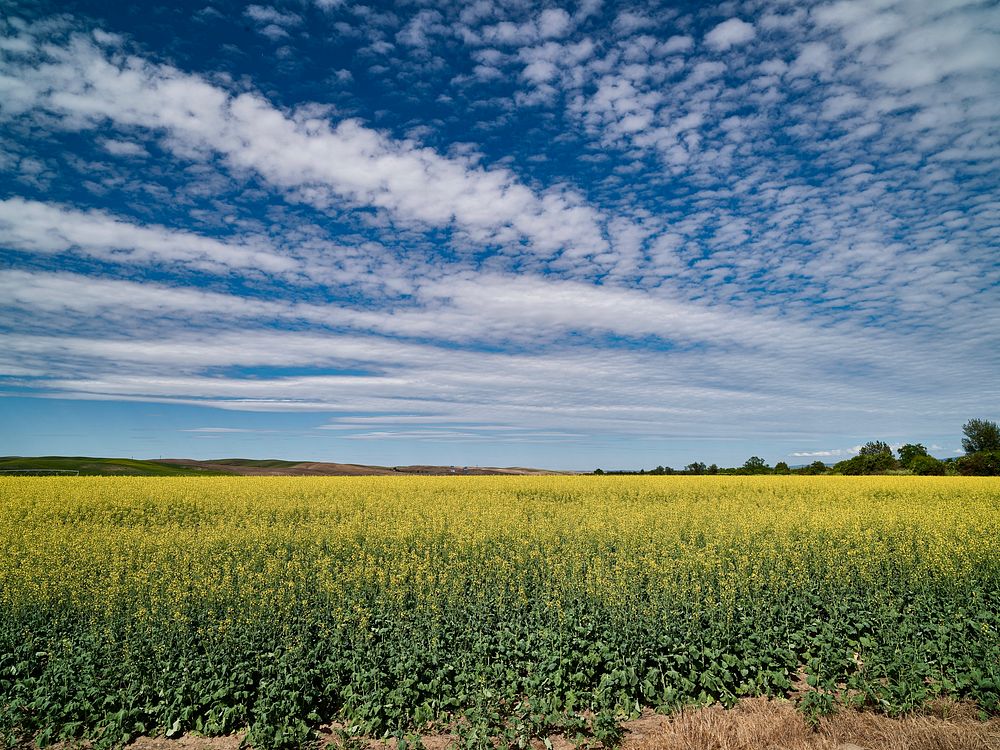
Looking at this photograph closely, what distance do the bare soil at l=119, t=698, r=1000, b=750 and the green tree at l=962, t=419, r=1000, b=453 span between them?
106436 mm

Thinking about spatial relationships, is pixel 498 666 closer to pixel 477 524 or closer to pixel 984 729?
pixel 984 729

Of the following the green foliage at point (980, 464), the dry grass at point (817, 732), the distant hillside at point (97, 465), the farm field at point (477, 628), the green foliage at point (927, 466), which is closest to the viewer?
the dry grass at point (817, 732)

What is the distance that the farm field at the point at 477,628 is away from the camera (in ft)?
22.3

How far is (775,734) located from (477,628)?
4.17m

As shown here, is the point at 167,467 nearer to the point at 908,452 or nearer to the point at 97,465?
the point at 97,465

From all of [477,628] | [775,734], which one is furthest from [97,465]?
[775,734]

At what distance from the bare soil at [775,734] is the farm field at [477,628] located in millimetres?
178

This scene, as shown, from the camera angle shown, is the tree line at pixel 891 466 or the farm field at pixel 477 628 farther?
the tree line at pixel 891 466

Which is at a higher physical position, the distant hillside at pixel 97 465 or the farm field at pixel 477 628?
the distant hillside at pixel 97 465

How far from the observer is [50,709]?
693cm

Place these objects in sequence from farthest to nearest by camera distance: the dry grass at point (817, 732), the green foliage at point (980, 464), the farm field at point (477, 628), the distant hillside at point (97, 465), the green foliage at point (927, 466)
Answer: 1. the distant hillside at point (97, 465)
2. the green foliage at point (927, 466)
3. the green foliage at point (980, 464)
4. the farm field at point (477, 628)
5. the dry grass at point (817, 732)

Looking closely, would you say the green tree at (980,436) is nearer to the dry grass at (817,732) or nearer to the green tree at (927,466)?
the green tree at (927,466)

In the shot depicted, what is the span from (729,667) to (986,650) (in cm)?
348

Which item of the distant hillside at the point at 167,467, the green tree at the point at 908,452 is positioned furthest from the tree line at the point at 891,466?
the distant hillside at the point at 167,467
